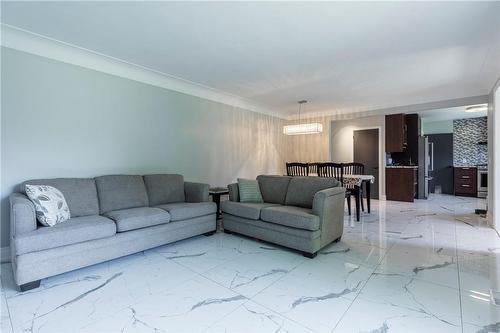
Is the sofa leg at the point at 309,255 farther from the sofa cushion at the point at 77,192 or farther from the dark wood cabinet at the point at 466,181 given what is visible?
the dark wood cabinet at the point at 466,181

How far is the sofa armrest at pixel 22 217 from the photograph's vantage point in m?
2.13

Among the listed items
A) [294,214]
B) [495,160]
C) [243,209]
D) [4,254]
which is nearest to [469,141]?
[495,160]

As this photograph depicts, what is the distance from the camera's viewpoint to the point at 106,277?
2350 mm

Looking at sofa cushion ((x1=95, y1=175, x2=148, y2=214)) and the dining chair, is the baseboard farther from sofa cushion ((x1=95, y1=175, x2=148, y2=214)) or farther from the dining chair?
the dining chair

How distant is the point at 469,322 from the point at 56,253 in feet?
10.3

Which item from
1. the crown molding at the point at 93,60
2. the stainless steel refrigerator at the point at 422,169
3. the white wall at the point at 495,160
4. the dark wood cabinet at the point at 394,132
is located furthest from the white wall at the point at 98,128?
the stainless steel refrigerator at the point at 422,169

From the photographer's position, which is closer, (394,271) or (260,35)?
(394,271)

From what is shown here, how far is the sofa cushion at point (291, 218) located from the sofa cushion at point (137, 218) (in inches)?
46.8

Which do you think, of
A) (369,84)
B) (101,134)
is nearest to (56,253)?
(101,134)

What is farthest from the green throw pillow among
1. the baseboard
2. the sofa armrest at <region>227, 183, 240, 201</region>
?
the baseboard

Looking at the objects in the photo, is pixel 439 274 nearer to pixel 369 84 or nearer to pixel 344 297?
pixel 344 297

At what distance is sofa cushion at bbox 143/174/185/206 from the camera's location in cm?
355

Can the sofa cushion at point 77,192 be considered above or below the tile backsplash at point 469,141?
below

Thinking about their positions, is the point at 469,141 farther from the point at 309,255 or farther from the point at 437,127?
the point at 309,255
